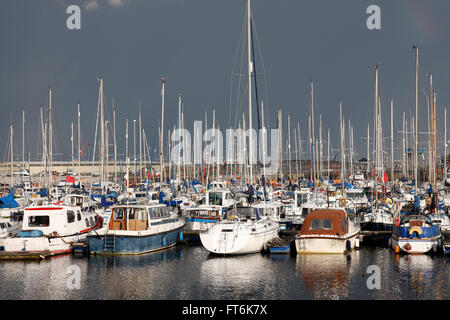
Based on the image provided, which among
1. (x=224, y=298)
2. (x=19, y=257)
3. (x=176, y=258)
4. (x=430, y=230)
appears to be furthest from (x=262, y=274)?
(x=19, y=257)

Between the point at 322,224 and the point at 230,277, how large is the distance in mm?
8452

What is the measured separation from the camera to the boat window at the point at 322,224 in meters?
33.2

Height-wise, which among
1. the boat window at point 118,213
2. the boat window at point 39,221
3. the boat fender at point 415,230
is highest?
the boat window at point 118,213

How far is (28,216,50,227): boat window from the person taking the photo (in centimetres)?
3506

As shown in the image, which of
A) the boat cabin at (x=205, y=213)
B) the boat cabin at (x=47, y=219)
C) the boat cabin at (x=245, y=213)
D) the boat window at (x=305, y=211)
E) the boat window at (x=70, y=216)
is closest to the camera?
the boat cabin at (x=47, y=219)

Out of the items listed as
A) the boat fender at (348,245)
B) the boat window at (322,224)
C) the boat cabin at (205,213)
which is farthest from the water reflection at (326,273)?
the boat cabin at (205,213)

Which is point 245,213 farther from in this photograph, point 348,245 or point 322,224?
point 348,245

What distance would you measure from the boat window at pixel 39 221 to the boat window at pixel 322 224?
1704cm

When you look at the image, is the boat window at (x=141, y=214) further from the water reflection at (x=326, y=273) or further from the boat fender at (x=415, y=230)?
the boat fender at (x=415, y=230)

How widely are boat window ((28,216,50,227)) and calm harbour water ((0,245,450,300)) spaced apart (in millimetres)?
2945

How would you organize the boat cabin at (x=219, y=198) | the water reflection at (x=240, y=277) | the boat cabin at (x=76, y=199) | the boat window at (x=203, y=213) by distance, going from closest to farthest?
the water reflection at (x=240, y=277) < the boat window at (x=203, y=213) < the boat cabin at (x=76, y=199) < the boat cabin at (x=219, y=198)

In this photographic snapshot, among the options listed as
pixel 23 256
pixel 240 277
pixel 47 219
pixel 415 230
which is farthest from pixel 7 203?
pixel 415 230
